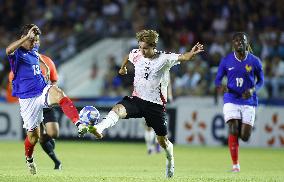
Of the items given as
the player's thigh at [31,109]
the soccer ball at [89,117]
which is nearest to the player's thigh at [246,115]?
the player's thigh at [31,109]

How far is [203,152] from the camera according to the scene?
2188 centimetres

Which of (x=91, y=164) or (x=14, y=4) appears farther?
(x=14, y=4)

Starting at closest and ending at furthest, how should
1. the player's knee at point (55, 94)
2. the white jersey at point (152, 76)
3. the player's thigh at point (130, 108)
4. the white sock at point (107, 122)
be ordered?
the white sock at point (107, 122) < the player's knee at point (55, 94) < the player's thigh at point (130, 108) < the white jersey at point (152, 76)


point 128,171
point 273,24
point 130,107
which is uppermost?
point 273,24

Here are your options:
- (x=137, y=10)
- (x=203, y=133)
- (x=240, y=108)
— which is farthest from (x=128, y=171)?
(x=137, y=10)

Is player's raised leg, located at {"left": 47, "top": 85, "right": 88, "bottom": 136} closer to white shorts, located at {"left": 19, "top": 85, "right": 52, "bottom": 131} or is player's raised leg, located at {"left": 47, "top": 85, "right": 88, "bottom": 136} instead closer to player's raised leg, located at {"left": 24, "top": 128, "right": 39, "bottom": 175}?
white shorts, located at {"left": 19, "top": 85, "right": 52, "bottom": 131}

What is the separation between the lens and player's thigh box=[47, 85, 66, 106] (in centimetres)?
1234

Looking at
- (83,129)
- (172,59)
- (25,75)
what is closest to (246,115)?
(172,59)

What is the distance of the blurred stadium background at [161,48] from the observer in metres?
24.7

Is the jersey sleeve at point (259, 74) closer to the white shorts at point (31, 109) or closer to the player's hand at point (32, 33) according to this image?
the white shorts at point (31, 109)

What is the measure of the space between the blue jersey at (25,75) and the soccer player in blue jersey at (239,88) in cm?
399

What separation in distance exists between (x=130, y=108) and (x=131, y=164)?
4.66 meters

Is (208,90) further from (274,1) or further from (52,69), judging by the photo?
(52,69)

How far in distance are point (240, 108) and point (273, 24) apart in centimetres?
1219
